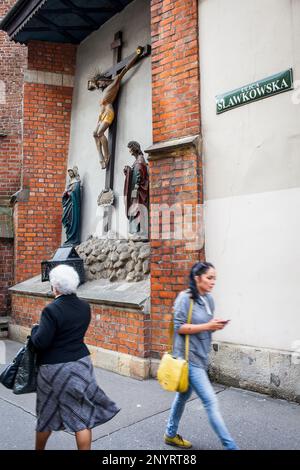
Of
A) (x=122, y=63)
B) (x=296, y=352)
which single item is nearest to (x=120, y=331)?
(x=296, y=352)

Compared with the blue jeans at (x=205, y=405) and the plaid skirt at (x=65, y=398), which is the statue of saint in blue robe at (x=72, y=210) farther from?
the plaid skirt at (x=65, y=398)

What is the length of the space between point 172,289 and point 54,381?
260 cm

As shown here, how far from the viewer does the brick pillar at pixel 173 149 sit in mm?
5246

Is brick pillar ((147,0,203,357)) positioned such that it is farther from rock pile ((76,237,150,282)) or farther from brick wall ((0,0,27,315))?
brick wall ((0,0,27,315))

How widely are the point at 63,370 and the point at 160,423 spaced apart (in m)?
1.52

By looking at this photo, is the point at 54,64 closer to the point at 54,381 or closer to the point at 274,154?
the point at 274,154

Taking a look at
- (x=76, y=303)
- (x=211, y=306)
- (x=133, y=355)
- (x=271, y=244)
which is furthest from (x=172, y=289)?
(x=76, y=303)

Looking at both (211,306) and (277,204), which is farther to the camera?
(277,204)

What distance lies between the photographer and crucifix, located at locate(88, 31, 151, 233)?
320 inches

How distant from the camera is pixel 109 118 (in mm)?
8219

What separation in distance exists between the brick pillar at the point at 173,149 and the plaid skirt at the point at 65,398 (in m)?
2.41

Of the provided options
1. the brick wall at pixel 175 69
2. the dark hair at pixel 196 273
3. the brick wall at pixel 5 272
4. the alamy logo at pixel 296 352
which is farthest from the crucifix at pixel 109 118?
the dark hair at pixel 196 273

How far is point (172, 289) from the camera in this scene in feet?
17.4

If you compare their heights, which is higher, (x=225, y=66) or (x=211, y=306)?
(x=225, y=66)
